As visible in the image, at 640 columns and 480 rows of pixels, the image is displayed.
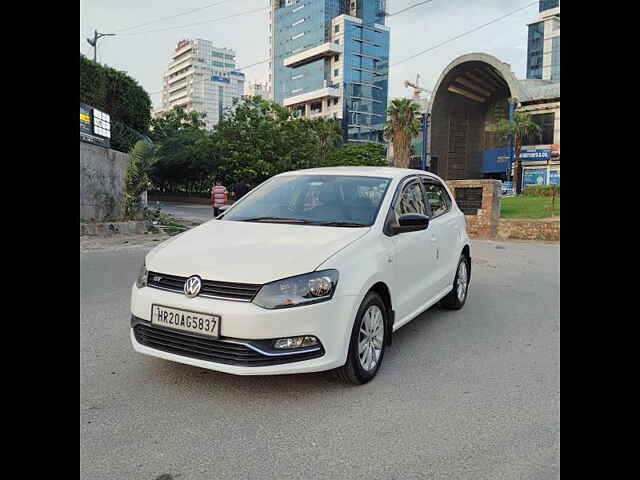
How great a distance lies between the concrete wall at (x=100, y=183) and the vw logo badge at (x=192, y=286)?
12.1 m

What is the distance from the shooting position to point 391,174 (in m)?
5.21

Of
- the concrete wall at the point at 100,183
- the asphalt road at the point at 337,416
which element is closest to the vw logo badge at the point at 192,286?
the asphalt road at the point at 337,416

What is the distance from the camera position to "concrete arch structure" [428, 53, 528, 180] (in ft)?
156

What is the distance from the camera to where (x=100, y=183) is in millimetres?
15234

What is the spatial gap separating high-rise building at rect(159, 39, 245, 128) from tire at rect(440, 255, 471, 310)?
149 metres

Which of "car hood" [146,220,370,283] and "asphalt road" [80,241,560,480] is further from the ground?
"car hood" [146,220,370,283]

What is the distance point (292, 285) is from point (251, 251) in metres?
0.49

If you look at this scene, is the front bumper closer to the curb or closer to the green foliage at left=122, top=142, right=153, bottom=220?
the curb

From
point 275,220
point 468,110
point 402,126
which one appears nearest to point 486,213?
point 275,220

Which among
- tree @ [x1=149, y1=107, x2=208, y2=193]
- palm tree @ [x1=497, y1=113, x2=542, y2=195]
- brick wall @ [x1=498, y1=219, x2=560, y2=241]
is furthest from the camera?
palm tree @ [x1=497, y1=113, x2=542, y2=195]

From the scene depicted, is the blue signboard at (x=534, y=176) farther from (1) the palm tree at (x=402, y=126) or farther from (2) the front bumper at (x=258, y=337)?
(2) the front bumper at (x=258, y=337)

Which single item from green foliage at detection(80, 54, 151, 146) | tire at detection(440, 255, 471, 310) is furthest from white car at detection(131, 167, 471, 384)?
green foliage at detection(80, 54, 151, 146)
